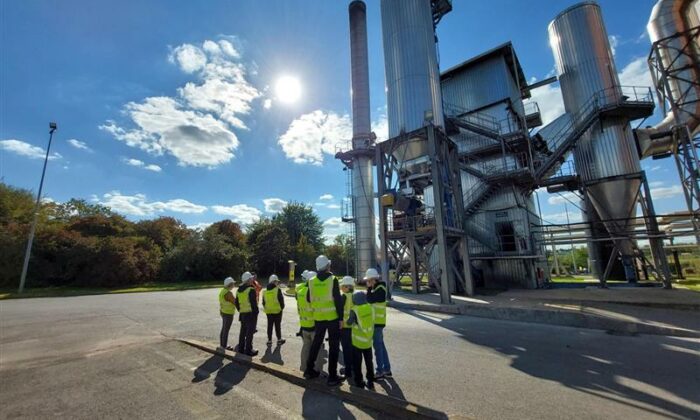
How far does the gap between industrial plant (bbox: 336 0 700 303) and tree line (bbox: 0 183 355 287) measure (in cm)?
1318

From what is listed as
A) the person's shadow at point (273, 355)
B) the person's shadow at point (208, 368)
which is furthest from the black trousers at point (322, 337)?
the person's shadow at point (208, 368)

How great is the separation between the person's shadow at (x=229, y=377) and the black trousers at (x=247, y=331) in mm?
632

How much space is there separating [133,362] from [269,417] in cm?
413

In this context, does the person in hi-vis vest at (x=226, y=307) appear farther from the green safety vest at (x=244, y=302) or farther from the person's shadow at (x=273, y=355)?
the person's shadow at (x=273, y=355)

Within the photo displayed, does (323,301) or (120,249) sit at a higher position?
(120,249)

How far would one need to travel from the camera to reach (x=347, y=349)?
16.0 ft

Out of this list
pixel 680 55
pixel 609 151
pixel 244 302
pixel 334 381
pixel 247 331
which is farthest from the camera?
pixel 609 151

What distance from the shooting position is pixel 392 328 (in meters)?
8.27

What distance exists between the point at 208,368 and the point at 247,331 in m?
1.10

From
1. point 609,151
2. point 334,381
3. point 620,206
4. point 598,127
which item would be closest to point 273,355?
point 334,381

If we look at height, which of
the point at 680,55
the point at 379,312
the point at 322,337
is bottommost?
the point at 322,337

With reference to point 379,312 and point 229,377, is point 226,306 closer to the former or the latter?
point 229,377

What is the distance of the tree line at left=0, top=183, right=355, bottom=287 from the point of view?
1028 inches

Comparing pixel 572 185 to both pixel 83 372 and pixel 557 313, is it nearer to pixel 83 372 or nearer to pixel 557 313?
pixel 557 313
